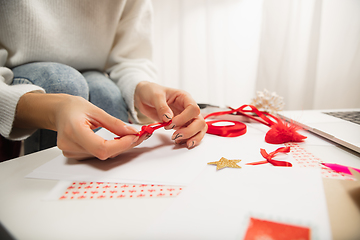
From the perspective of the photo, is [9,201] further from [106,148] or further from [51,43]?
[51,43]

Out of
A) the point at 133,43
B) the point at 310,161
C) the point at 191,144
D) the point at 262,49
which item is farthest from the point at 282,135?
the point at 262,49

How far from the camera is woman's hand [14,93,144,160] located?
0.33m

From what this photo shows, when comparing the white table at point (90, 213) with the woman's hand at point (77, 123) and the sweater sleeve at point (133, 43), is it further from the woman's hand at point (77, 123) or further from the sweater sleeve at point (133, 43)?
the sweater sleeve at point (133, 43)

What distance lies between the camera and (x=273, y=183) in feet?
0.94

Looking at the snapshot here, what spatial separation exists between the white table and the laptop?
0.57 ft

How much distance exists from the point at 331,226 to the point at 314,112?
58cm

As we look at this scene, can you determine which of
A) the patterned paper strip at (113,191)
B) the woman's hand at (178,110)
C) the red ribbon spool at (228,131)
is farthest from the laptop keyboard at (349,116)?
the patterned paper strip at (113,191)

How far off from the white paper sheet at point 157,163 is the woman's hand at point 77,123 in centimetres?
3

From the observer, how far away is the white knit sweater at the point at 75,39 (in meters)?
0.61

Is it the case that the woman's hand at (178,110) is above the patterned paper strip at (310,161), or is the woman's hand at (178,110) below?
above

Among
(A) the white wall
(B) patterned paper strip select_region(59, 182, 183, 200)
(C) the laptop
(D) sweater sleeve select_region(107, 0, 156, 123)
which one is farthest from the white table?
(A) the white wall

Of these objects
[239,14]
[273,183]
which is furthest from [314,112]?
[239,14]

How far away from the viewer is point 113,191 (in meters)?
0.29

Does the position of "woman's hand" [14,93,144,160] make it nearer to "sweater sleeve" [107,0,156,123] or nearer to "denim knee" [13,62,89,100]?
"denim knee" [13,62,89,100]
